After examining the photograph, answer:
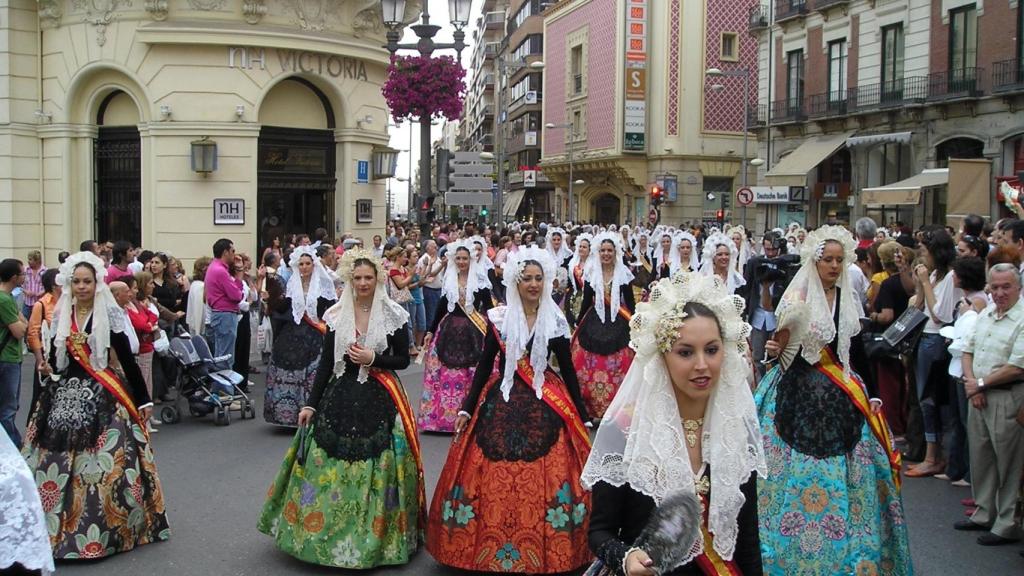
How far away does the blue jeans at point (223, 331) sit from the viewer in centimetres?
1246

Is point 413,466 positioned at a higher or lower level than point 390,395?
lower

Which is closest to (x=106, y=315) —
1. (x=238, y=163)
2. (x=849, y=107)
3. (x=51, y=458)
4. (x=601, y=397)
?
(x=51, y=458)

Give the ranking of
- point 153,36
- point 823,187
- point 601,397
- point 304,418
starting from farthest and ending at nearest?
point 823,187 → point 153,36 → point 601,397 → point 304,418

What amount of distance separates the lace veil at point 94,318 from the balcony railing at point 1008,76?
23482mm

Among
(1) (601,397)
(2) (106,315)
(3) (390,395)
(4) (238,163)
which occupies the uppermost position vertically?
(4) (238,163)

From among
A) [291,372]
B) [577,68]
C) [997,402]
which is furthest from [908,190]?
[577,68]

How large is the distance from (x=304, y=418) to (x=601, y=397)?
5.17 m

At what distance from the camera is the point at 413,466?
6539 millimetres

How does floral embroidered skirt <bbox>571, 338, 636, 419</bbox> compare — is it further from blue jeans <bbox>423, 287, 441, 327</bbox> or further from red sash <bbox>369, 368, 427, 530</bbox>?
blue jeans <bbox>423, 287, 441, 327</bbox>

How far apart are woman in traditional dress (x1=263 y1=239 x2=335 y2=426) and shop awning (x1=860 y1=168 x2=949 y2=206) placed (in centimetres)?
1794

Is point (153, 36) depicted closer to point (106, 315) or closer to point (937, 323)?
point (106, 315)

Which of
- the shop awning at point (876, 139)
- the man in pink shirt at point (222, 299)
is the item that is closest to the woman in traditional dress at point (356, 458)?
the man in pink shirt at point (222, 299)

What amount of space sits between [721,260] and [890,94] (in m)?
20.8

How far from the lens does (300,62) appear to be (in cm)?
1939
